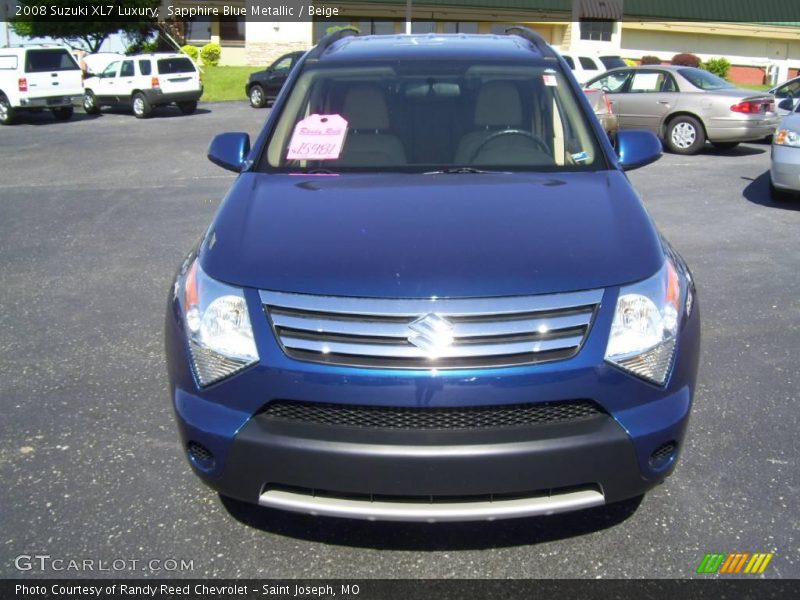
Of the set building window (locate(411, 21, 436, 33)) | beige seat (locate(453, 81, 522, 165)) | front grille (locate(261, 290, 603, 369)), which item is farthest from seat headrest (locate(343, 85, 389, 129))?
building window (locate(411, 21, 436, 33))

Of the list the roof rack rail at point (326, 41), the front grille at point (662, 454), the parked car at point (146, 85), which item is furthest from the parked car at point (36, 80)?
the front grille at point (662, 454)

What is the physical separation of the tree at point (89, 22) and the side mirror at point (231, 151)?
34496 millimetres

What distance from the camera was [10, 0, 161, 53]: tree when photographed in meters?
34.5

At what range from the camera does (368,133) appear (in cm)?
400

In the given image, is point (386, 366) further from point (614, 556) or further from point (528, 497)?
point (614, 556)

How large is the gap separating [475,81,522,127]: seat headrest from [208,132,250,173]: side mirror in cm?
123

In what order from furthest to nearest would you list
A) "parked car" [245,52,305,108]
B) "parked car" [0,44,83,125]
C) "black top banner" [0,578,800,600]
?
1. "parked car" [245,52,305,108]
2. "parked car" [0,44,83,125]
3. "black top banner" [0,578,800,600]

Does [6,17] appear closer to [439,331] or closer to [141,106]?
[141,106]

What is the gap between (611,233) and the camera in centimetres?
298

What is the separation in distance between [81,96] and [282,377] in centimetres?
2228

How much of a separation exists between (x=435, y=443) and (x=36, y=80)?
21989 millimetres

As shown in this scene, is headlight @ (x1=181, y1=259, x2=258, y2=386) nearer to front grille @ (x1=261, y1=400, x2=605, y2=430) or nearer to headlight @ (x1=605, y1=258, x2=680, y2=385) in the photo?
front grille @ (x1=261, y1=400, x2=605, y2=430)

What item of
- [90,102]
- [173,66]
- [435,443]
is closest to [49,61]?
[90,102]

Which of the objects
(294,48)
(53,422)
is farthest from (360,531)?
(294,48)
